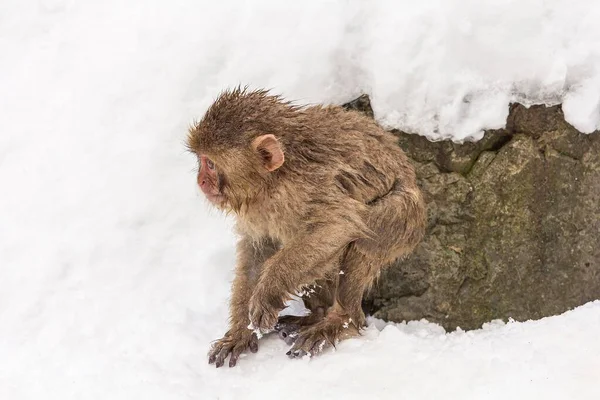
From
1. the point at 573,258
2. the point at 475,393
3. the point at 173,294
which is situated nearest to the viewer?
the point at 475,393

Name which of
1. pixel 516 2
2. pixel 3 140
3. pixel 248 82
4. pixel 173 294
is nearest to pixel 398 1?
pixel 516 2

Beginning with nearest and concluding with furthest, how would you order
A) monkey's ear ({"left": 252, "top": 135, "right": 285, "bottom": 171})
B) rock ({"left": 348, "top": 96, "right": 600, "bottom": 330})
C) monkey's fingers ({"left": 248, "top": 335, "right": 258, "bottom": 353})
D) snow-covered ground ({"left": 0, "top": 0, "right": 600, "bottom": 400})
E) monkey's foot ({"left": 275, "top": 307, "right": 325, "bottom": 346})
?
snow-covered ground ({"left": 0, "top": 0, "right": 600, "bottom": 400}), monkey's ear ({"left": 252, "top": 135, "right": 285, "bottom": 171}), monkey's fingers ({"left": 248, "top": 335, "right": 258, "bottom": 353}), monkey's foot ({"left": 275, "top": 307, "right": 325, "bottom": 346}), rock ({"left": 348, "top": 96, "right": 600, "bottom": 330})

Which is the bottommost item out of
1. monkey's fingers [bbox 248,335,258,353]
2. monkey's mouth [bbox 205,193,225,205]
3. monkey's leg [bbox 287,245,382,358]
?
monkey's fingers [bbox 248,335,258,353]

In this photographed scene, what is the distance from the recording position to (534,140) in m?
4.93

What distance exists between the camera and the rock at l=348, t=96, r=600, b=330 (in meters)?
4.93

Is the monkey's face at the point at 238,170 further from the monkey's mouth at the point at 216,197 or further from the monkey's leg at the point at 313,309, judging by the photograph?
the monkey's leg at the point at 313,309

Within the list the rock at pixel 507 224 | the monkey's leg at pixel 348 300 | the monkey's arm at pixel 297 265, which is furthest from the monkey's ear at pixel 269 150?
the rock at pixel 507 224

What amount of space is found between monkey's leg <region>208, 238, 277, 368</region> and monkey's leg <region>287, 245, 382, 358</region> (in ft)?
1.15

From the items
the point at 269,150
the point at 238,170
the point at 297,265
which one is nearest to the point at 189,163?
the point at 238,170

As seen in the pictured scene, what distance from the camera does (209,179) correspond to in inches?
161

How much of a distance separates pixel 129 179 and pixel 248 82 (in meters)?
1.14

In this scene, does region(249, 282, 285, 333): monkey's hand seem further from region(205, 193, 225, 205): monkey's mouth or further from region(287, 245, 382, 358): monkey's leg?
region(205, 193, 225, 205): monkey's mouth

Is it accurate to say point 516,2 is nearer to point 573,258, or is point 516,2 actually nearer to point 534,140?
point 534,140

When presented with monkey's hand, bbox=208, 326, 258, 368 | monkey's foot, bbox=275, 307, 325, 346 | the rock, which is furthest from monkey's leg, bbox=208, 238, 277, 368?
the rock
